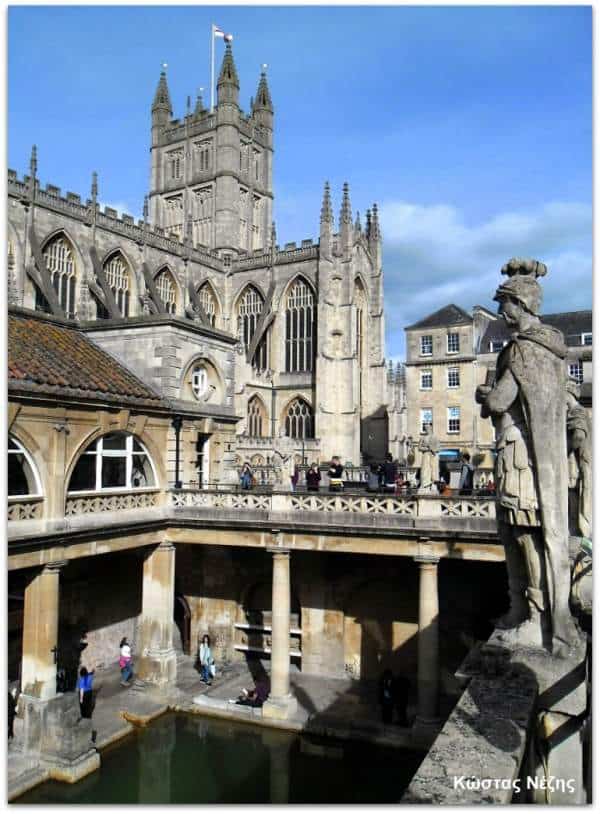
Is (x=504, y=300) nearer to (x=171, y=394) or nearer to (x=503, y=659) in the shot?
(x=503, y=659)

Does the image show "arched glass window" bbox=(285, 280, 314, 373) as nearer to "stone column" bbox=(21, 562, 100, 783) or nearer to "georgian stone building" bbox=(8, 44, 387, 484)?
"georgian stone building" bbox=(8, 44, 387, 484)

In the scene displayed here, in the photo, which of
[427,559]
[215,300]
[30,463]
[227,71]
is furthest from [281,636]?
[227,71]

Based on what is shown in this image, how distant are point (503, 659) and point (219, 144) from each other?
71.3 metres

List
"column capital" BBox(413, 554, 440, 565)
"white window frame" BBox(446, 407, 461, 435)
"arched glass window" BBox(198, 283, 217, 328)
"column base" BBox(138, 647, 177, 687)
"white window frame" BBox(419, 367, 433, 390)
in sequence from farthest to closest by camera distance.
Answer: "arched glass window" BBox(198, 283, 217, 328) < "white window frame" BBox(419, 367, 433, 390) < "white window frame" BBox(446, 407, 461, 435) < "column base" BBox(138, 647, 177, 687) < "column capital" BBox(413, 554, 440, 565)

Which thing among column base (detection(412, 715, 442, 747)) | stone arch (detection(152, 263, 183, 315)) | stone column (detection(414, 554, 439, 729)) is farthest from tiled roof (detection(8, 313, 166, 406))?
stone arch (detection(152, 263, 183, 315))

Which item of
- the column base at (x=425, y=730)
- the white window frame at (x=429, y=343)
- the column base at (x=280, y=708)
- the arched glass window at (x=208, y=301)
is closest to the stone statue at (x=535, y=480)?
the column base at (x=425, y=730)

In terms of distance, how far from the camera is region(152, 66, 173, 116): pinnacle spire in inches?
2963

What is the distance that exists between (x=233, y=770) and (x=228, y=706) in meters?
2.93

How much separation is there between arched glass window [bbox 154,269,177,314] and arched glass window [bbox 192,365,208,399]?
110ft

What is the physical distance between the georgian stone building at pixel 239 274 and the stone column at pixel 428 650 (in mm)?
17356

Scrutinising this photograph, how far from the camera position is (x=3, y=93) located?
27.6 ft

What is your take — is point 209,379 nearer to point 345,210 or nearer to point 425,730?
point 425,730

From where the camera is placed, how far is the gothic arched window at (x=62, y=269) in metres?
43.3

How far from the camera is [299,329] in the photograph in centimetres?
5678
